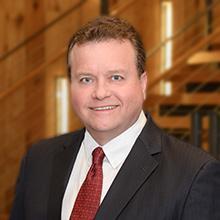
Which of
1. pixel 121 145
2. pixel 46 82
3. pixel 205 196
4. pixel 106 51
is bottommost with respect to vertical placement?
pixel 205 196

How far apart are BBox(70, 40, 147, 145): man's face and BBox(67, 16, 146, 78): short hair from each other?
1 cm

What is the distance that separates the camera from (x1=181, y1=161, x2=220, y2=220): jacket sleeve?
138 centimetres

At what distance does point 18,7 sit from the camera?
194 inches

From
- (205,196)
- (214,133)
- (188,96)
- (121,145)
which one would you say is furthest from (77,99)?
(188,96)

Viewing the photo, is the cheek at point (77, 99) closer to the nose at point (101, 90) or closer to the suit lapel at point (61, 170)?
the nose at point (101, 90)

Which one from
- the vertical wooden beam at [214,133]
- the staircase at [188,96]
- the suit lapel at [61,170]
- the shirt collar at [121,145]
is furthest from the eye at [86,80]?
the staircase at [188,96]

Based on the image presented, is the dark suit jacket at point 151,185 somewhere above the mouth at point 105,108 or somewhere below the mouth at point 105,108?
below

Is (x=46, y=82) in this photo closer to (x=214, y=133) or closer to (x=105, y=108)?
(x=214, y=133)

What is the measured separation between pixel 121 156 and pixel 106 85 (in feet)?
0.67

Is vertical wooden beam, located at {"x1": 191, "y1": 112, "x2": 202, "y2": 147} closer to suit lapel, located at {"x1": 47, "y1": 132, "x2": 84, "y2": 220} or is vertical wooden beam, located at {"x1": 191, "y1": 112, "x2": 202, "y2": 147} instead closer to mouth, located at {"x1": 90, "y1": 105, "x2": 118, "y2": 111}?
Result: suit lapel, located at {"x1": 47, "y1": 132, "x2": 84, "y2": 220}

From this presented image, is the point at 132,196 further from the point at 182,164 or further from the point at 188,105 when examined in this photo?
the point at 188,105

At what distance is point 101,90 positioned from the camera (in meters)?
1.45

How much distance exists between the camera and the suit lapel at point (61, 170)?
1.59 meters

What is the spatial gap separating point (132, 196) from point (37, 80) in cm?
366
